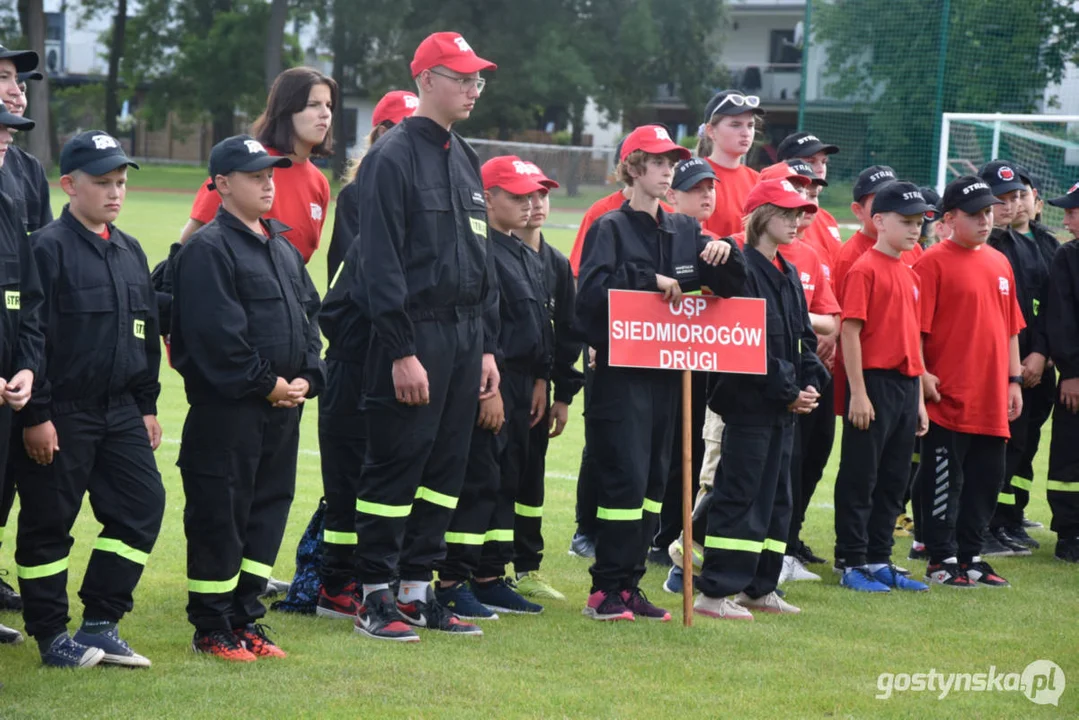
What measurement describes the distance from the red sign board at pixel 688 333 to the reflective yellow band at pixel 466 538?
106 cm

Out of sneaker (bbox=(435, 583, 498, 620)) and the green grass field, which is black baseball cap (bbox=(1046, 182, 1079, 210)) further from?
sneaker (bbox=(435, 583, 498, 620))

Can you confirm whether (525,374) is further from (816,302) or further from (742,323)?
(816,302)

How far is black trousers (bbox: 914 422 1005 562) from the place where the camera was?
8.16 m

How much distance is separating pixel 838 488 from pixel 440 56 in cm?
340

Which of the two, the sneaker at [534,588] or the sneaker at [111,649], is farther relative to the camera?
the sneaker at [534,588]

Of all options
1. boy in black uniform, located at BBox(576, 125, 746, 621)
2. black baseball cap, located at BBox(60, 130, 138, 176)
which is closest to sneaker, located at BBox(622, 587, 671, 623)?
boy in black uniform, located at BBox(576, 125, 746, 621)

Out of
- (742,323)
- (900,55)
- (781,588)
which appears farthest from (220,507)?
(900,55)

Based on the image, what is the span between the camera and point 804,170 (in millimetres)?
7984

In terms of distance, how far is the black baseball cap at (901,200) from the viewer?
7.70m

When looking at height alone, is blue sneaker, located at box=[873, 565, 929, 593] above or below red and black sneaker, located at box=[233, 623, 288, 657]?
below

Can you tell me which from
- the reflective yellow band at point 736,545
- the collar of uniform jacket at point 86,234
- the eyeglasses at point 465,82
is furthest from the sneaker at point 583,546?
the collar of uniform jacket at point 86,234

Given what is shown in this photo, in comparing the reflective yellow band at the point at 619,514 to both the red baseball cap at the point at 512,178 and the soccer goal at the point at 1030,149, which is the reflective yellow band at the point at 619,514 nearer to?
the red baseball cap at the point at 512,178

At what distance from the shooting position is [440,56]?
6117 millimetres

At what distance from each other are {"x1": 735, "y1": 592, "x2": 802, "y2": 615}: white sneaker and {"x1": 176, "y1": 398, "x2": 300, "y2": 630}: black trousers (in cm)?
257
